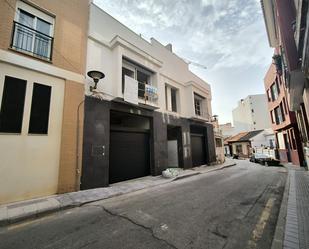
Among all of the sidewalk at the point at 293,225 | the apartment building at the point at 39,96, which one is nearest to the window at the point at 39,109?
the apartment building at the point at 39,96

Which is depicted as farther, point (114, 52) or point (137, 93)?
point (137, 93)

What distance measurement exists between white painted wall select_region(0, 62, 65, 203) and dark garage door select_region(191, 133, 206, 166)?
10.8 metres

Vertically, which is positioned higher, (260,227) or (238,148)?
(238,148)

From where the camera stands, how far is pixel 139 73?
10.4 m

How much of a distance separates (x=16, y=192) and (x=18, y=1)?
6.84 meters

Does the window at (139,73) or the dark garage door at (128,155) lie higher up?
the window at (139,73)

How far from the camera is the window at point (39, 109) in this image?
5.62 meters

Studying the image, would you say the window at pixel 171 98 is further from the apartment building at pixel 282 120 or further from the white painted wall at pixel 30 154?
the apartment building at pixel 282 120

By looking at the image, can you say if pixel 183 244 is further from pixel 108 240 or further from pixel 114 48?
pixel 114 48

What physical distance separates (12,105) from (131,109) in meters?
4.98

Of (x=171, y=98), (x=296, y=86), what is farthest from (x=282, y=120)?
(x=171, y=98)

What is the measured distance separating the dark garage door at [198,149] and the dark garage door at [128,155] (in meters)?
5.56

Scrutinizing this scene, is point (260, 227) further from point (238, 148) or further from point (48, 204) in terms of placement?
point (238, 148)

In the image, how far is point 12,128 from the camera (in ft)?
17.0
